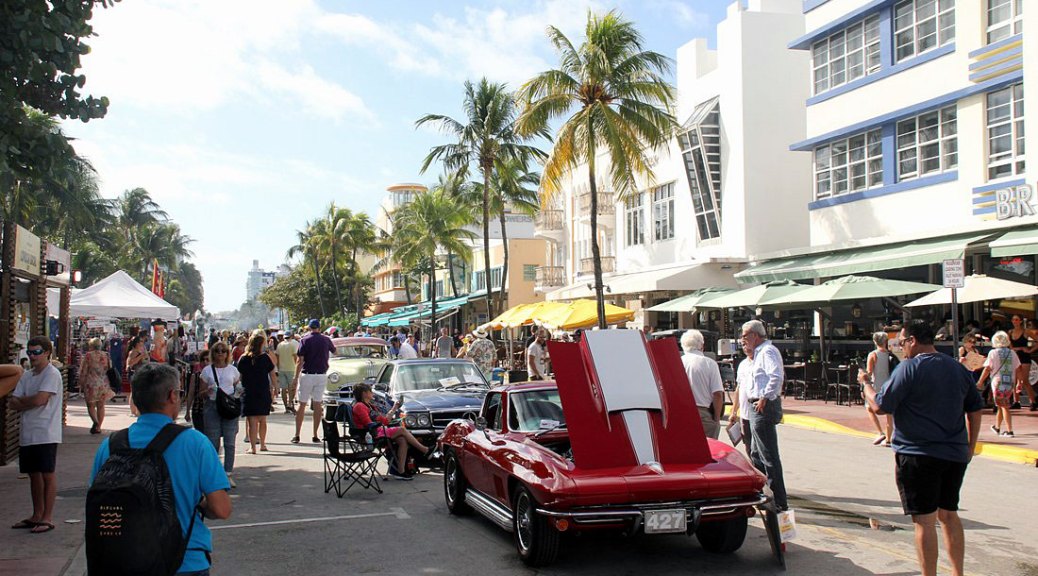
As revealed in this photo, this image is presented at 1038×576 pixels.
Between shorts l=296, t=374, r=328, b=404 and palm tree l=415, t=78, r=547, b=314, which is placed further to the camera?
palm tree l=415, t=78, r=547, b=314

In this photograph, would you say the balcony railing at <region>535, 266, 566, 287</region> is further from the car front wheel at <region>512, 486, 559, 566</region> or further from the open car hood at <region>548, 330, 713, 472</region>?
the car front wheel at <region>512, 486, 559, 566</region>

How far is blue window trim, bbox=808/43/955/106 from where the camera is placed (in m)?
20.2

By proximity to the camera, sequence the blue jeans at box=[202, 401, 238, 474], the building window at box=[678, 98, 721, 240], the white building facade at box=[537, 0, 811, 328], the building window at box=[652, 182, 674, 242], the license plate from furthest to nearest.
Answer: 1. the building window at box=[652, 182, 674, 242]
2. the building window at box=[678, 98, 721, 240]
3. the white building facade at box=[537, 0, 811, 328]
4. the blue jeans at box=[202, 401, 238, 474]
5. the license plate

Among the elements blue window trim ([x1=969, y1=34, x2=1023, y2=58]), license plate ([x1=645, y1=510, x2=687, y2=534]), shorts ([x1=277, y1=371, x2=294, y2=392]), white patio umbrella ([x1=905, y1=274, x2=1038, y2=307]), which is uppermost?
blue window trim ([x1=969, y1=34, x2=1023, y2=58])

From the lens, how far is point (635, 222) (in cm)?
3616

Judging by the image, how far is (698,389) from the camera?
8.59 meters

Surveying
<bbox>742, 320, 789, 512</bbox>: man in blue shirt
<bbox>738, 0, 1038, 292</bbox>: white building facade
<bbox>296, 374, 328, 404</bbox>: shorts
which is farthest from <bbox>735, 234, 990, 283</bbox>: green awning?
<bbox>296, 374, 328, 404</bbox>: shorts

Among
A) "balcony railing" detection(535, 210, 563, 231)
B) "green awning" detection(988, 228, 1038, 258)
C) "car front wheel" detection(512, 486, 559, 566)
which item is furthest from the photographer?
"balcony railing" detection(535, 210, 563, 231)

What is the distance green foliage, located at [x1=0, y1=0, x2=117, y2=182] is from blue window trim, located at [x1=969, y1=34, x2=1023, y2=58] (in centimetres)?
1711

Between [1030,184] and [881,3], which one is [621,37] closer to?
[881,3]

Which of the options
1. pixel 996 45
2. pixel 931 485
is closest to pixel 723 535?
pixel 931 485

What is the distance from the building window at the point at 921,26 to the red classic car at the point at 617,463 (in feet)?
55.4

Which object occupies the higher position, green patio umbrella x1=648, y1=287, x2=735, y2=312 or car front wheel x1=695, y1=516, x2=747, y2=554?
green patio umbrella x1=648, y1=287, x2=735, y2=312

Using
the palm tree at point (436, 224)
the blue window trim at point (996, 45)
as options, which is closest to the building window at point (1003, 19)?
the blue window trim at point (996, 45)
